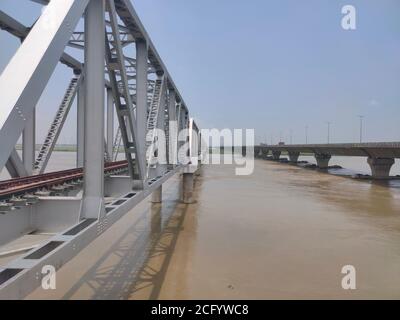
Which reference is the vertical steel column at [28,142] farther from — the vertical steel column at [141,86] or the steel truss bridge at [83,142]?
the vertical steel column at [141,86]

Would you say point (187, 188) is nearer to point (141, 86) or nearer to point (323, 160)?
point (141, 86)

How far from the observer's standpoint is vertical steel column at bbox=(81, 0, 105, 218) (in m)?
6.49

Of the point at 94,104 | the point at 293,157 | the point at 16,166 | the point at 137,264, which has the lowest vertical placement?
the point at 137,264

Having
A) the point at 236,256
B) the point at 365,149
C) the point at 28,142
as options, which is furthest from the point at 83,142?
the point at 365,149

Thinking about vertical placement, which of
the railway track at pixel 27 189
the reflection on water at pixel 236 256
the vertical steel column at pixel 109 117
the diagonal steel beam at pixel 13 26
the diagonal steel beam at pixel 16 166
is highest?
the diagonal steel beam at pixel 13 26

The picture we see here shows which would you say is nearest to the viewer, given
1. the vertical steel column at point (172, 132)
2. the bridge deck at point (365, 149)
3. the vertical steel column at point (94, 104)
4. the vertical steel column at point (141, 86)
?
the vertical steel column at point (94, 104)

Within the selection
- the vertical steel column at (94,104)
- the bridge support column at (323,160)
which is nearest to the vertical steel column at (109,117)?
the vertical steel column at (94,104)

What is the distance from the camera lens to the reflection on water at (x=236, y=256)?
34.9 ft

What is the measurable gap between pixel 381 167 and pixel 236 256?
5014 cm

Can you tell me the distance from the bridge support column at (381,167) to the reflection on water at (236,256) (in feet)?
108

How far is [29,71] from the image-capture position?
3.97 m

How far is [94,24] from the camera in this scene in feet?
21.6

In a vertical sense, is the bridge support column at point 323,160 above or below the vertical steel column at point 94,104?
below

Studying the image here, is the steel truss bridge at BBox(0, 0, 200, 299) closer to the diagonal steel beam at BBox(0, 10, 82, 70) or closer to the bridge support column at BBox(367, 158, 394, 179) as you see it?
the diagonal steel beam at BBox(0, 10, 82, 70)
